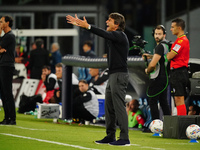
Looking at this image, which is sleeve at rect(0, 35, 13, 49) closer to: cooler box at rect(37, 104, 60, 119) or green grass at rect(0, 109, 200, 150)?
green grass at rect(0, 109, 200, 150)

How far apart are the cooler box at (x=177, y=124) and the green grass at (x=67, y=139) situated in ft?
0.68

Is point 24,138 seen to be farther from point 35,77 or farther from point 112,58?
point 35,77

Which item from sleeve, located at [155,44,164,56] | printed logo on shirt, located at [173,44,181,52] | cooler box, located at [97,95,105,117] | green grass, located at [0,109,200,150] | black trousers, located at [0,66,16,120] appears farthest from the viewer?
cooler box, located at [97,95,105,117]

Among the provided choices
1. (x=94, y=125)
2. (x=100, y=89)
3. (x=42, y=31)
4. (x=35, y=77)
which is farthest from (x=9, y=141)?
(x=42, y=31)

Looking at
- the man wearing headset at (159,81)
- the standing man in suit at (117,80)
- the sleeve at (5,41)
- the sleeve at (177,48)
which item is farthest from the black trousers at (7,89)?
the standing man in suit at (117,80)

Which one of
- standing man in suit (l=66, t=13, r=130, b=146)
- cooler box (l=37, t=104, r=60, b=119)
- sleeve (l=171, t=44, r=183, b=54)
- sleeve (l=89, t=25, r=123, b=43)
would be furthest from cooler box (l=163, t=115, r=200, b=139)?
cooler box (l=37, t=104, r=60, b=119)

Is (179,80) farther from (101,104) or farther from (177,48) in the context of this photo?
(101,104)

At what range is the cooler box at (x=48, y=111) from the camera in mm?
14508

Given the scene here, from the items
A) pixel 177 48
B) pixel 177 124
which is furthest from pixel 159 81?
→ pixel 177 124

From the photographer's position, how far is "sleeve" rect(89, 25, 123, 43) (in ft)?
29.0

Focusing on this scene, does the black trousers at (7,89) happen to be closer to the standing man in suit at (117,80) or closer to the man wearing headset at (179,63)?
the man wearing headset at (179,63)

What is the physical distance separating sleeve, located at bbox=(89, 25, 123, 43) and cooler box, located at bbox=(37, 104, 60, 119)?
18.4 feet

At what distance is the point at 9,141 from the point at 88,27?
197 centimetres

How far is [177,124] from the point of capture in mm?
10820
